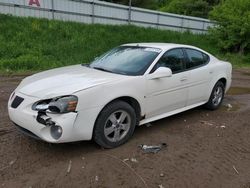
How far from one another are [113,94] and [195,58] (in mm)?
2439

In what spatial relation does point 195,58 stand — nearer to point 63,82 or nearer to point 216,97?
point 216,97

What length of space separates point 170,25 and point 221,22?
12.8ft

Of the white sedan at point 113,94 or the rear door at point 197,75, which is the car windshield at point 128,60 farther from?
the rear door at point 197,75

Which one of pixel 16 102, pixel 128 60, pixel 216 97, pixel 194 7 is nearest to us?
pixel 16 102

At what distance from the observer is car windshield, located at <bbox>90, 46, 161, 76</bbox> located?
5.15m

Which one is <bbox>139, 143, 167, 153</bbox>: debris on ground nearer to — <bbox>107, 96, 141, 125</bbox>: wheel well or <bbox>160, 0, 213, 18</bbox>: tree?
<bbox>107, 96, 141, 125</bbox>: wheel well

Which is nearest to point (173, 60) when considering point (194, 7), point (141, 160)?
point (141, 160)

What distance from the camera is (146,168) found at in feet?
13.4

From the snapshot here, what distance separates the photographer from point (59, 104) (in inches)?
160

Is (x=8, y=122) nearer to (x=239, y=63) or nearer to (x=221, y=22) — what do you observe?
(x=239, y=63)

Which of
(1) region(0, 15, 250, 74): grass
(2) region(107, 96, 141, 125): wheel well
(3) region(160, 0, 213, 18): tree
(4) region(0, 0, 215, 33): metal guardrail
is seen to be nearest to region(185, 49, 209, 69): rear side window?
(2) region(107, 96, 141, 125): wheel well

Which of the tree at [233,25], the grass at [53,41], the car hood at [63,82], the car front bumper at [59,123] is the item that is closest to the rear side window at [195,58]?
the car hood at [63,82]

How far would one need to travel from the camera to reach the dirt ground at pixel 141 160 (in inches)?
149

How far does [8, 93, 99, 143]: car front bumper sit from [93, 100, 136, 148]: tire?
0.46ft
